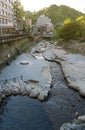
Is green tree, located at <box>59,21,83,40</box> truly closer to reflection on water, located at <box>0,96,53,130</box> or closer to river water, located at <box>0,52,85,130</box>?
river water, located at <box>0,52,85,130</box>

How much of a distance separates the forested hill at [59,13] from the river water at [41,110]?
152 m

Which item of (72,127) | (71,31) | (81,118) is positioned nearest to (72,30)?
(71,31)

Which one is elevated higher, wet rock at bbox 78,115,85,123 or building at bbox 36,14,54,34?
building at bbox 36,14,54,34

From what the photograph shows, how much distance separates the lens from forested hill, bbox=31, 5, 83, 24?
169125mm

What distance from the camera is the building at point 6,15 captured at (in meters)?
66.2

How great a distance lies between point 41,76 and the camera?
1120 inches

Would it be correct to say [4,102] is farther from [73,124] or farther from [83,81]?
[83,81]

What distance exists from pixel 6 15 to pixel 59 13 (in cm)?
11058

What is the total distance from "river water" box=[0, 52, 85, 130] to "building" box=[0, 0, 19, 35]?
47.4m

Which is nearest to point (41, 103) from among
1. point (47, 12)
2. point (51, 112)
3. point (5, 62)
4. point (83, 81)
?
point (51, 112)

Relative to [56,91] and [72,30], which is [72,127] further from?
[72,30]

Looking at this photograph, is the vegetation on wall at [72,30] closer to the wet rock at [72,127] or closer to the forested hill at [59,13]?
the wet rock at [72,127]

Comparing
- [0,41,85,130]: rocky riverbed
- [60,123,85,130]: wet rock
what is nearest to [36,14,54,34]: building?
[0,41,85,130]: rocky riverbed

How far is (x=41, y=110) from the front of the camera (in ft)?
58.8
